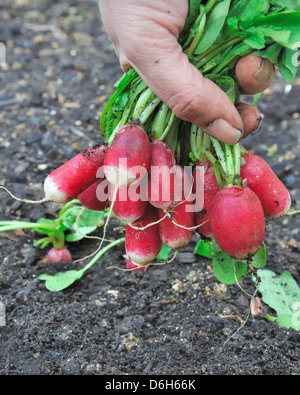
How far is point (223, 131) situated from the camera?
4.59 ft

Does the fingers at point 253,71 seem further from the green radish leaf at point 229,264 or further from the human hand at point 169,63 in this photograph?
the green radish leaf at point 229,264

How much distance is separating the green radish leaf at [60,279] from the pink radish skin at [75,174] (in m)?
0.54

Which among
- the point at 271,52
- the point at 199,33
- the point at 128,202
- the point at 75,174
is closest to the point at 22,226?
the point at 75,174

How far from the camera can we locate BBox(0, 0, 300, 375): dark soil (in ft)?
5.73

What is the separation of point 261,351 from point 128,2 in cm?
124

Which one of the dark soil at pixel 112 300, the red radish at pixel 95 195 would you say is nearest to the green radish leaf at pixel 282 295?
the dark soil at pixel 112 300

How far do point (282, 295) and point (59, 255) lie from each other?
970 mm

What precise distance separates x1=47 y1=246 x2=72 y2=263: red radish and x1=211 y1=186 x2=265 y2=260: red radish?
97cm

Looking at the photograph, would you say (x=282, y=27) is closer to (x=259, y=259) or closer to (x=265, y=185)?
(x=265, y=185)

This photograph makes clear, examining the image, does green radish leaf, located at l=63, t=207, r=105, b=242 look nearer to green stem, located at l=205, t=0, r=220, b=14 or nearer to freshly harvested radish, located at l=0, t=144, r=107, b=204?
freshly harvested radish, located at l=0, t=144, r=107, b=204

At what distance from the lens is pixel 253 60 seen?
1.47m

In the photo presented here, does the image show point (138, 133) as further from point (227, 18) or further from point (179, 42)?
point (227, 18)

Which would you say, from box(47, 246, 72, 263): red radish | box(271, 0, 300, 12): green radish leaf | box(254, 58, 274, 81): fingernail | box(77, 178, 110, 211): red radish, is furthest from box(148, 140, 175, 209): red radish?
box(47, 246, 72, 263): red radish

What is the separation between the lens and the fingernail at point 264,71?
148cm
